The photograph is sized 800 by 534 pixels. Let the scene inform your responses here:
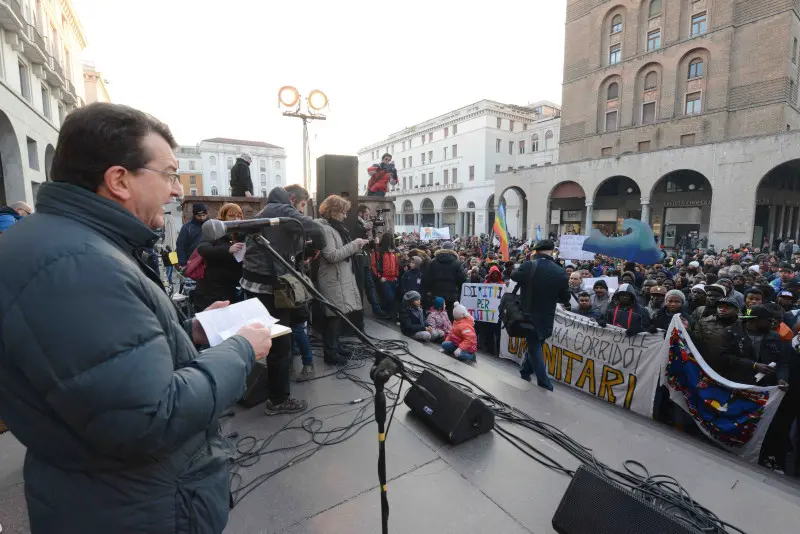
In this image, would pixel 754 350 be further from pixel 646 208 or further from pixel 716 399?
pixel 646 208

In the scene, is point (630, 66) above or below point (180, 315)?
above

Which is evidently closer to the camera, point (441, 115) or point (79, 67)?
point (79, 67)

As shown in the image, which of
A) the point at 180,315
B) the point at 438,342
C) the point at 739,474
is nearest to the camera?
the point at 180,315

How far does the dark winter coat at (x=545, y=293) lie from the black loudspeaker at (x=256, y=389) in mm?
3217

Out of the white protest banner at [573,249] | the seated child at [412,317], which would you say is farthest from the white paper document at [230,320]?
the white protest banner at [573,249]

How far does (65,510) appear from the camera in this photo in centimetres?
104

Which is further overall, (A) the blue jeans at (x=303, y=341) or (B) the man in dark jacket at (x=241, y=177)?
(B) the man in dark jacket at (x=241, y=177)

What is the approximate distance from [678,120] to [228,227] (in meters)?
34.4

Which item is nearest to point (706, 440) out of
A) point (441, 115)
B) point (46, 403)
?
point (46, 403)

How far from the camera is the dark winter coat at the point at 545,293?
16.1 feet

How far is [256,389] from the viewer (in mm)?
3705

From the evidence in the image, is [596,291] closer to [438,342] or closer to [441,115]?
[438,342]

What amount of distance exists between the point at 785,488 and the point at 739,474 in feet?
1.35

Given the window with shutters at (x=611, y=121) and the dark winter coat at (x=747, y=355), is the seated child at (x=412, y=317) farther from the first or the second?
the window with shutters at (x=611, y=121)
